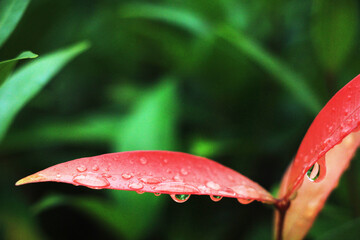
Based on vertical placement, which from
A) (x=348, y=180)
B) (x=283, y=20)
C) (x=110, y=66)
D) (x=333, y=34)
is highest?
(x=283, y=20)

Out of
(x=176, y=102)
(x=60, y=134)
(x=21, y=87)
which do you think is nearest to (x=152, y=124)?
(x=176, y=102)

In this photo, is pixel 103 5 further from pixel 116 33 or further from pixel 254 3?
pixel 254 3

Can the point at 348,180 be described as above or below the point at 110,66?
below

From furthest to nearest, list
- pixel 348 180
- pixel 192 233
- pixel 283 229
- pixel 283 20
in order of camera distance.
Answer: pixel 283 20, pixel 192 233, pixel 348 180, pixel 283 229

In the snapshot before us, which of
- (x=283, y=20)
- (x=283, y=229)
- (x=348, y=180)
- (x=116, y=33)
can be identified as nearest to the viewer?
(x=283, y=229)

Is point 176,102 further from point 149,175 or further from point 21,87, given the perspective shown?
point 149,175

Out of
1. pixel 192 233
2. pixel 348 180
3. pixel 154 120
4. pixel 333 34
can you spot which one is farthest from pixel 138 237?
pixel 333 34

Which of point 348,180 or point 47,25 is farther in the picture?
point 47,25

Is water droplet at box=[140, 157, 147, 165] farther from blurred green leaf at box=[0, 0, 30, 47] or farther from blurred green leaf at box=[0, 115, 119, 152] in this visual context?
blurred green leaf at box=[0, 115, 119, 152]
